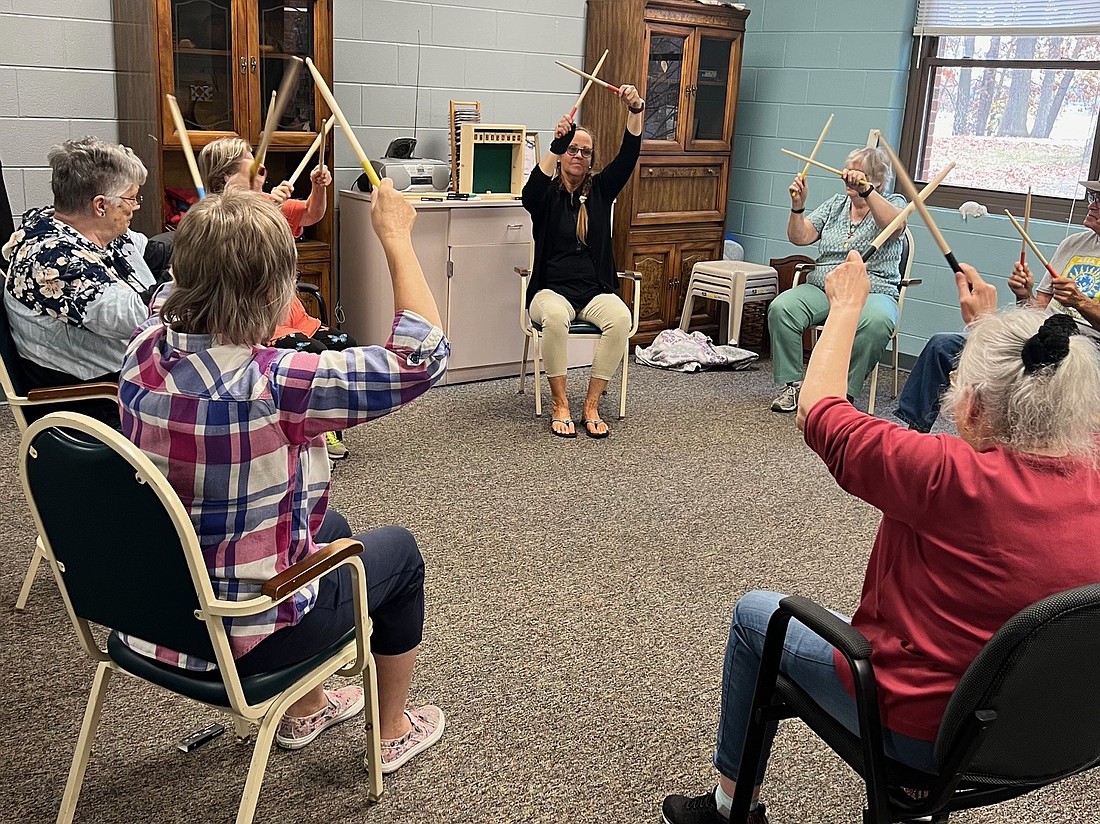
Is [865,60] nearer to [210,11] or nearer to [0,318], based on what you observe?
[210,11]

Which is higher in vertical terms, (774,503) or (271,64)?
(271,64)

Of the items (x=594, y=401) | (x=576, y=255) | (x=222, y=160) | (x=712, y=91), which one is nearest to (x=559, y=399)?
(x=594, y=401)

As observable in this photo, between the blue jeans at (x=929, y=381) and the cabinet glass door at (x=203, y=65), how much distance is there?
2.97m

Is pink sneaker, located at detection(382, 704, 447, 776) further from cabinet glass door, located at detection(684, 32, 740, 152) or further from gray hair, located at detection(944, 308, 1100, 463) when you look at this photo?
cabinet glass door, located at detection(684, 32, 740, 152)

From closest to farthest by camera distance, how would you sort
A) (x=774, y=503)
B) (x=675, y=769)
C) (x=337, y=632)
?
(x=337, y=632)
(x=675, y=769)
(x=774, y=503)

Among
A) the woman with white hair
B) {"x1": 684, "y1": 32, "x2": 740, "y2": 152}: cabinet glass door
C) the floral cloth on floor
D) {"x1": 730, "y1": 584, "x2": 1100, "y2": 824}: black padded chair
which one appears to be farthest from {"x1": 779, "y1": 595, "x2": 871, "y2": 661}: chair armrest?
{"x1": 684, "y1": 32, "x2": 740, "y2": 152}: cabinet glass door

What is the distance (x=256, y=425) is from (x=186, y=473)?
0.43 ft

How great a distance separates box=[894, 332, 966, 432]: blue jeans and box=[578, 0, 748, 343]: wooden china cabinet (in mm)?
1997

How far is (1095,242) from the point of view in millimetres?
3826

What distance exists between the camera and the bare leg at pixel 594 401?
449 centimetres

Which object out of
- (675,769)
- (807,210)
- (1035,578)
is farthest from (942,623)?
(807,210)

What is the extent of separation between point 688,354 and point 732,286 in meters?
0.44

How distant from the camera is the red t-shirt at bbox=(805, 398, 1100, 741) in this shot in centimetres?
143

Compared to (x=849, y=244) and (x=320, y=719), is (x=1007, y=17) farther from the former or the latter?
(x=320, y=719)
